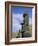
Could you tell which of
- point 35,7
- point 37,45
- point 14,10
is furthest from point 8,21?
point 37,45

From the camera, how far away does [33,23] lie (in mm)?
1325

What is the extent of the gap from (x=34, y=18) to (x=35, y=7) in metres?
0.15

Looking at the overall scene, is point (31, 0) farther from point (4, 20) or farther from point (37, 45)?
point (37, 45)

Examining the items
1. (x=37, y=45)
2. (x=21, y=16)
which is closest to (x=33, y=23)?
(x=21, y=16)

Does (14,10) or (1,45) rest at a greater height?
(14,10)

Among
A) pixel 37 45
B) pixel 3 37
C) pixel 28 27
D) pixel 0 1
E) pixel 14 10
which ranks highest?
pixel 0 1

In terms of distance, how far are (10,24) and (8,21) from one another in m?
0.05

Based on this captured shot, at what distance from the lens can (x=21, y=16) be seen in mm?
1287

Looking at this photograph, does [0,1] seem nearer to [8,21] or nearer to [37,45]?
[8,21]

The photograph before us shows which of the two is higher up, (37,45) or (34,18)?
(34,18)

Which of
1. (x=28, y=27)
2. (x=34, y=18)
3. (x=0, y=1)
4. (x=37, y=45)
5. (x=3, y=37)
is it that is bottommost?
(x=37, y=45)

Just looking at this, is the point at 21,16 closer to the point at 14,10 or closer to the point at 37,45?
the point at 14,10

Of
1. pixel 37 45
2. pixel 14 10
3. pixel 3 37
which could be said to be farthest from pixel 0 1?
pixel 37 45

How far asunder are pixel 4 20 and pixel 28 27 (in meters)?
0.33
